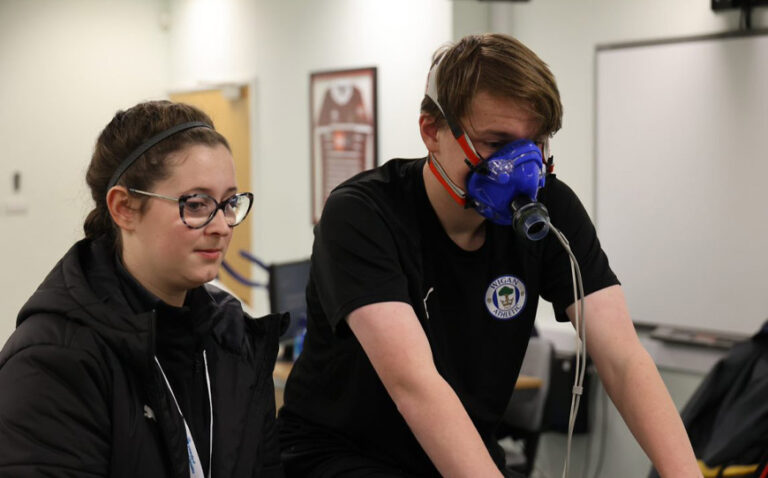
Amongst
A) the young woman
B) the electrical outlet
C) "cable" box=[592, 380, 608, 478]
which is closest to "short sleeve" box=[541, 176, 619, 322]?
the young woman

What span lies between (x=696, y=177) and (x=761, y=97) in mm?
404

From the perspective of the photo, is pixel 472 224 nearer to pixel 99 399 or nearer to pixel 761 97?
pixel 99 399

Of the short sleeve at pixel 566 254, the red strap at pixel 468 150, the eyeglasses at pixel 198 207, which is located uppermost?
the red strap at pixel 468 150

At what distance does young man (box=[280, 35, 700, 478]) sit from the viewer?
130 cm

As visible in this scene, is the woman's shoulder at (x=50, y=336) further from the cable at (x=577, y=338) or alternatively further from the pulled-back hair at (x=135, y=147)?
the cable at (x=577, y=338)

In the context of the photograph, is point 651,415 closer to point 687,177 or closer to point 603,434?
point 687,177

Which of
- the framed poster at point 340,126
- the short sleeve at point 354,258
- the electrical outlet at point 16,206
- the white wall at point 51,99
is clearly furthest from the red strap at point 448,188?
the electrical outlet at point 16,206

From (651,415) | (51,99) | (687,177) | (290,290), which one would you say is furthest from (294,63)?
(651,415)

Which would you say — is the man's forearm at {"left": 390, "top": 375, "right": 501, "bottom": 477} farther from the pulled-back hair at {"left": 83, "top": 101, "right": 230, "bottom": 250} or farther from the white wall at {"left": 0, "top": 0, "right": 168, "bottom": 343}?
the white wall at {"left": 0, "top": 0, "right": 168, "bottom": 343}

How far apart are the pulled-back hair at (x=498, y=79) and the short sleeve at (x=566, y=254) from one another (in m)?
0.18

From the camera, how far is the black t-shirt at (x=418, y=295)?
140 centimetres

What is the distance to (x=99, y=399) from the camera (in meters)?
1.26

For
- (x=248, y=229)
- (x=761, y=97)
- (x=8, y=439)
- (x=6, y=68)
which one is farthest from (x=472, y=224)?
(x=6, y=68)

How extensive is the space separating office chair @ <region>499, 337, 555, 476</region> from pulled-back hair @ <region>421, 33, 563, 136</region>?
215cm
